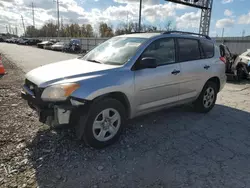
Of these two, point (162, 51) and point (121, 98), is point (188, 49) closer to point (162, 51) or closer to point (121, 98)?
point (162, 51)

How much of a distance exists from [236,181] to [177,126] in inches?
66.9

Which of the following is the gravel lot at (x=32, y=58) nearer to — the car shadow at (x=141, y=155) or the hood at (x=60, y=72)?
the hood at (x=60, y=72)

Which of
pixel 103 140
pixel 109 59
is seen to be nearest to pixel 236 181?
pixel 103 140

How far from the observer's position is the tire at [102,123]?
119 inches

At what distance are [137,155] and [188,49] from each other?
101 inches

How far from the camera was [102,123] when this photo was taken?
3.21 m

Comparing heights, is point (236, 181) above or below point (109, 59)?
below

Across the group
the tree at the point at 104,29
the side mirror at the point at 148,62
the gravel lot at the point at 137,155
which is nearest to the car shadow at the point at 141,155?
the gravel lot at the point at 137,155

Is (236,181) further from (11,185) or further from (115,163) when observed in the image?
(11,185)

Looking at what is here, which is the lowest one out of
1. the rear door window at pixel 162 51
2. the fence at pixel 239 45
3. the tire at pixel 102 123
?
the tire at pixel 102 123

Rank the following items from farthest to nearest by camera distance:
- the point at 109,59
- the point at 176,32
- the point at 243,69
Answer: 1. the point at 243,69
2. the point at 176,32
3. the point at 109,59

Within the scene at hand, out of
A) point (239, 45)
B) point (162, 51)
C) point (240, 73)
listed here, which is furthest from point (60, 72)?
point (239, 45)

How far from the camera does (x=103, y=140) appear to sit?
3.25 meters

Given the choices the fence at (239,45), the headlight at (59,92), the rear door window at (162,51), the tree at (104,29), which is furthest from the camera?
the tree at (104,29)
